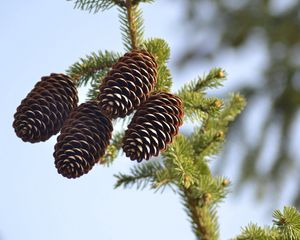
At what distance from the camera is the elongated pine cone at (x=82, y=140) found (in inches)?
61.4

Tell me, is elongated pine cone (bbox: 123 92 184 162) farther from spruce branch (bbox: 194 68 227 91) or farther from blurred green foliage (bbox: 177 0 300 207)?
blurred green foliage (bbox: 177 0 300 207)

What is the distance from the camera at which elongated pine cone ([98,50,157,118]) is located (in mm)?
1557

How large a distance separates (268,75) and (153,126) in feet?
6.15

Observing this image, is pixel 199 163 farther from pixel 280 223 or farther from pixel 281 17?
pixel 281 17

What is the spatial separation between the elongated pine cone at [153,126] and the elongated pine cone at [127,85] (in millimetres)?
27

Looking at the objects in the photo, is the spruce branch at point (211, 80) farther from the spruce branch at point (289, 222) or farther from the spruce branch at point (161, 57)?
the spruce branch at point (289, 222)

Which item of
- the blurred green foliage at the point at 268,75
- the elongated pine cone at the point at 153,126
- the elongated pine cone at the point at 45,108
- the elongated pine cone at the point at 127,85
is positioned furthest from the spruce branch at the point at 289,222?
the blurred green foliage at the point at 268,75

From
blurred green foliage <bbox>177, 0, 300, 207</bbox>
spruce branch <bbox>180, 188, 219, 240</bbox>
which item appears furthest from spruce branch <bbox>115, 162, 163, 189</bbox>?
blurred green foliage <bbox>177, 0, 300, 207</bbox>

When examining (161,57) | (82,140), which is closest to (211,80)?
(161,57)

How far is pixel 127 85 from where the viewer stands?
5.20 feet

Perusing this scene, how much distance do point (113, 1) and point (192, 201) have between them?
560mm

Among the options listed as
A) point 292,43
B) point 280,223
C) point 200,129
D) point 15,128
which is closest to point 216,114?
point 200,129

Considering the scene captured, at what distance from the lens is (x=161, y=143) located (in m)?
1.57

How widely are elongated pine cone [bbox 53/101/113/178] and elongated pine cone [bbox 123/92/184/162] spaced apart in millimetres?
89
